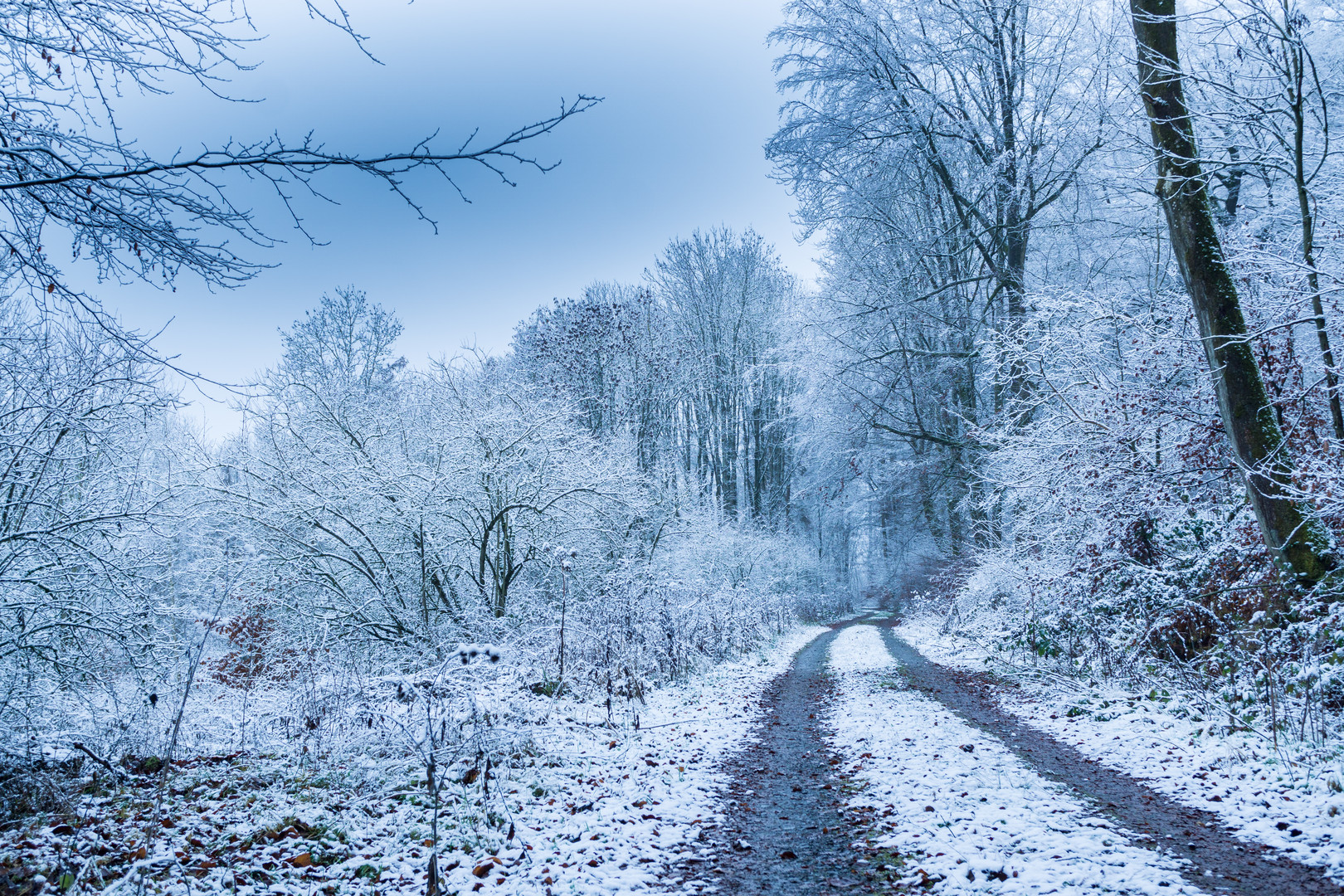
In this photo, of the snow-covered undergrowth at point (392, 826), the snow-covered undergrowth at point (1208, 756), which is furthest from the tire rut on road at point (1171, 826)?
the snow-covered undergrowth at point (392, 826)

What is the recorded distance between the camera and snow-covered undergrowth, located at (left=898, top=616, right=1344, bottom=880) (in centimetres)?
372

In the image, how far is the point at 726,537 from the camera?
2084 centimetres

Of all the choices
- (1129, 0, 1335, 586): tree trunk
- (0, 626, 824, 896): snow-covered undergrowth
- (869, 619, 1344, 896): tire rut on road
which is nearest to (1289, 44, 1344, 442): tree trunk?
(1129, 0, 1335, 586): tree trunk

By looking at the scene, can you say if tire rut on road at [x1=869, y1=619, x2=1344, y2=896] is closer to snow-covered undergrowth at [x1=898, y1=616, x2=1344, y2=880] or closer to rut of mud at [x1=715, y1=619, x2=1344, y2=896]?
rut of mud at [x1=715, y1=619, x2=1344, y2=896]

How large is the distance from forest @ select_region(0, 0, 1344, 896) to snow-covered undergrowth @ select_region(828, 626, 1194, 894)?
0.20 ft

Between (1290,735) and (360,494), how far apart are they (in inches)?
384

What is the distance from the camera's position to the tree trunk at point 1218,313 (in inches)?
233

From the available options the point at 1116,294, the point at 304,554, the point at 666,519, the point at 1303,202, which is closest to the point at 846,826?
the point at 1303,202

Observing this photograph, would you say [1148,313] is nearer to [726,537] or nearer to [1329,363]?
[1329,363]

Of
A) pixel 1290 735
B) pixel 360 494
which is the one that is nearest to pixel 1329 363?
pixel 1290 735

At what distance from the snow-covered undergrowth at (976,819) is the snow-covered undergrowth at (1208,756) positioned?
0.80 meters

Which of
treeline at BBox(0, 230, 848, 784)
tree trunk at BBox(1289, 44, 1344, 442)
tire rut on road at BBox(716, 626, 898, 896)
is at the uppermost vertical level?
tree trunk at BBox(1289, 44, 1344, 442)

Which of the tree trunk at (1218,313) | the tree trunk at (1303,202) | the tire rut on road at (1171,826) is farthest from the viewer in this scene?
the tree trunk at (1218,313)

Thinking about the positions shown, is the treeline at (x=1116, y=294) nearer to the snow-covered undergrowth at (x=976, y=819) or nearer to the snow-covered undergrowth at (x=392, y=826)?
the snow-covered undergrowth at (x=976, y=819)
